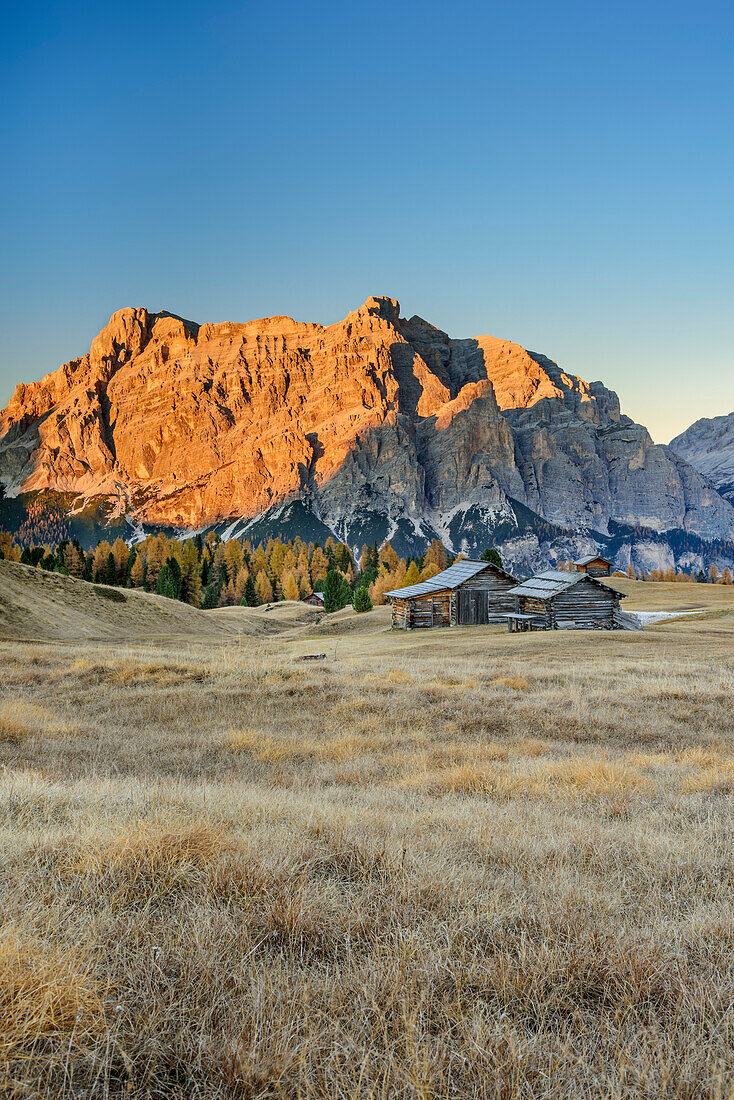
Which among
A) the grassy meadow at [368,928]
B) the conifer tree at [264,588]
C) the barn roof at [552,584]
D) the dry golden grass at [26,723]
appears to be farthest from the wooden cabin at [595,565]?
the conifer tree at [264,588]

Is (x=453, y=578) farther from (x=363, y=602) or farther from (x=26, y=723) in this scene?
(x=26, y=723)

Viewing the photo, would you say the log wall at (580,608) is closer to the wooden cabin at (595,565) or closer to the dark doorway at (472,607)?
the dark doorway at (472,607)

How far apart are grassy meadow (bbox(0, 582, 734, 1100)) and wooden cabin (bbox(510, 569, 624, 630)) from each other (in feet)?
113

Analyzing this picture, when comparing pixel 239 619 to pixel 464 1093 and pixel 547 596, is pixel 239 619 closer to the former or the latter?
pixel 547 596

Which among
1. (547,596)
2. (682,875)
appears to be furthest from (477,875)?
(547,596)

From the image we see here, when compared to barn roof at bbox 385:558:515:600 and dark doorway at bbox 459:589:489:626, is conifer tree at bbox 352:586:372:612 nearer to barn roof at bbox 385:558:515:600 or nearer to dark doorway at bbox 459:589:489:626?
barn roof at bbox 385:558:515:600

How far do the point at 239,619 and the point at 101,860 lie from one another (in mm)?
66875

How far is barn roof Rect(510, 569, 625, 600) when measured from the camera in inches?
1658

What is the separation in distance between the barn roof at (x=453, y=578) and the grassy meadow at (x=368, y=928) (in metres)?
39.6

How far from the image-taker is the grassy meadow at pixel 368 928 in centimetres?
223

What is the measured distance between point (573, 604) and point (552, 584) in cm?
220

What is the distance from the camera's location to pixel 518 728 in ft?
38.3

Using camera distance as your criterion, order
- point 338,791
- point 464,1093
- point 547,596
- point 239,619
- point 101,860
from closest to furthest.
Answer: point 464,1093
point 101,860
point 338,791
point 547,596
point 239,619

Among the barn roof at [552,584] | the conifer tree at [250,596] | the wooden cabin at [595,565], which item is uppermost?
Answer: the wooden cabin at [595,565]
